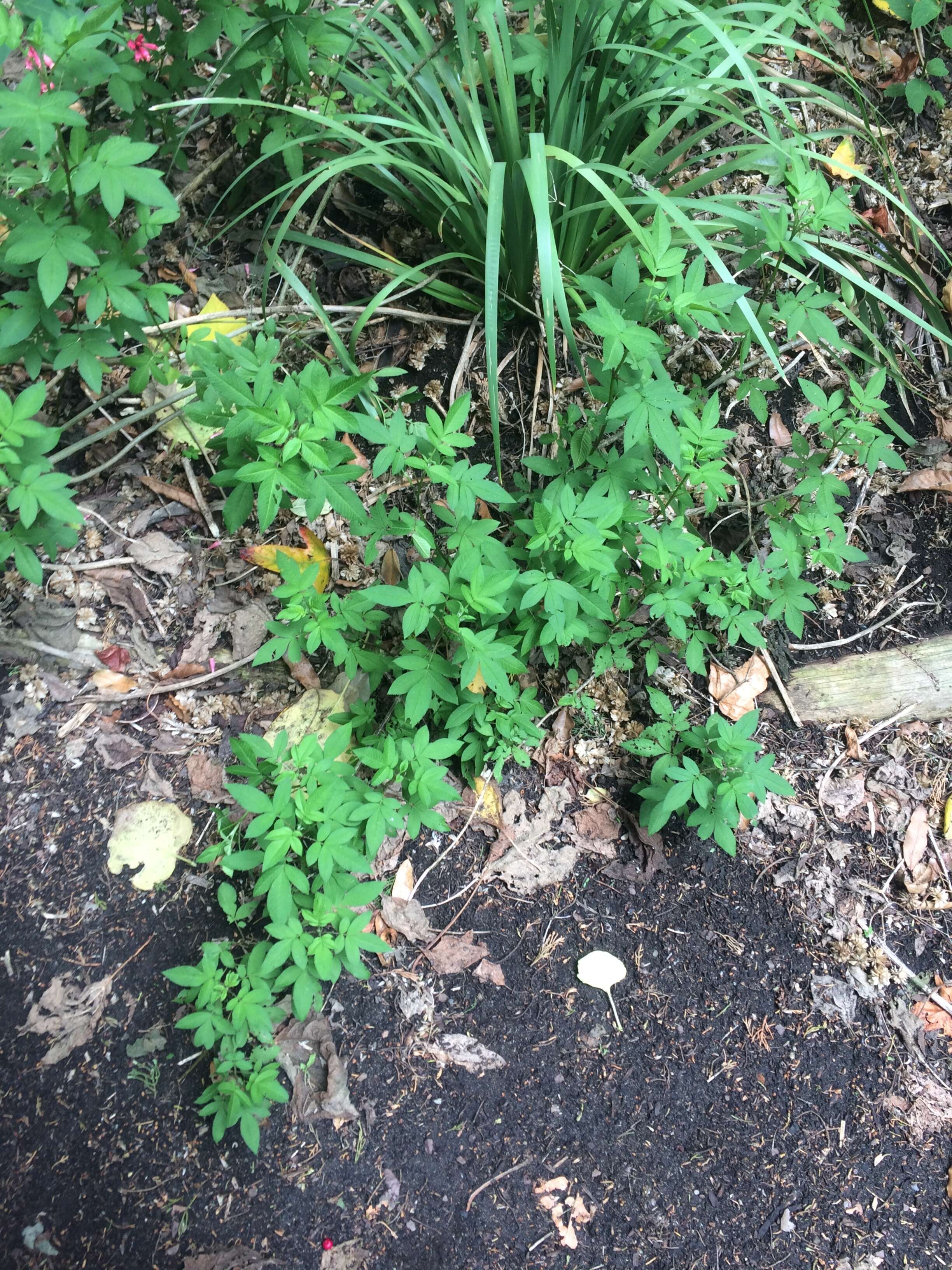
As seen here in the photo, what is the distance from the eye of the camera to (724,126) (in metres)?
2.63

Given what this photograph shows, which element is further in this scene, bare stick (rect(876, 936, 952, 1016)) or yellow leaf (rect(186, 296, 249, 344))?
yellow leaf (rect(186, 296, 249, 344))

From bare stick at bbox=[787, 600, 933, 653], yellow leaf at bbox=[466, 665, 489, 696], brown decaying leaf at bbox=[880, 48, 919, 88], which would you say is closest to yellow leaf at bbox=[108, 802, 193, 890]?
yellow leaf at bbox=[466, 665, 489, 696]

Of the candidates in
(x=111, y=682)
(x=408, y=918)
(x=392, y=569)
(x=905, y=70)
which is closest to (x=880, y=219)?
(x=905, y=70)

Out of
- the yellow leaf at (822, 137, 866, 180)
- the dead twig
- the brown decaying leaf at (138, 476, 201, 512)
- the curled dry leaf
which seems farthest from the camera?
the yellow leaf at (822, 137, 866, 180)

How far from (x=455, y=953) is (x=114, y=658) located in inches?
42.2

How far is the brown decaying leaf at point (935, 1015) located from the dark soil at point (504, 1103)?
11 centimetres

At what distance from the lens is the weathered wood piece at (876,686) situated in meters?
2.20

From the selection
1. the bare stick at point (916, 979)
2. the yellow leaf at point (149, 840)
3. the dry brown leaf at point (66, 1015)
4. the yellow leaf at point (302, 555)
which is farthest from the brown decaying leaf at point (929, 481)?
the dry brown leaf at point (66, 1015)

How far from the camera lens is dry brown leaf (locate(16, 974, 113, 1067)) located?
1.70 metres

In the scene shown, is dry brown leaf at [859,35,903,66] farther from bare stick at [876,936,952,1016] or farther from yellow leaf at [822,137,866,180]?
bare stick at [876,936,952,1016]

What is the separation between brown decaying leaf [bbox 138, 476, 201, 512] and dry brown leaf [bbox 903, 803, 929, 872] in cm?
195

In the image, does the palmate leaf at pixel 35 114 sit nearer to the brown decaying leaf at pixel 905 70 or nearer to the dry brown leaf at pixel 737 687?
the dry brown leaf at pixel 737 687

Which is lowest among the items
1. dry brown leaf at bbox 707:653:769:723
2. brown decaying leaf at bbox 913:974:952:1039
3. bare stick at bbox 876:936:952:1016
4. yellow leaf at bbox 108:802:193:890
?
brown decaying leaf at bbox 913:974:952:1039

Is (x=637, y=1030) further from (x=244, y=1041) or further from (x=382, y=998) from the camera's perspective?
(x=244, y=1041)
